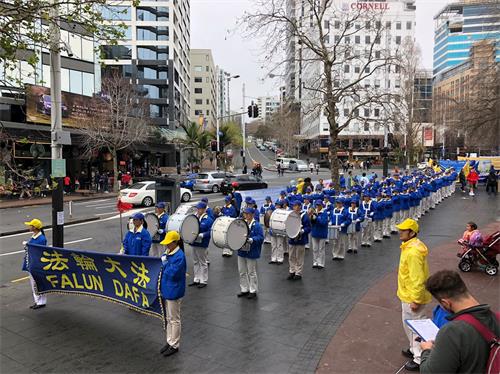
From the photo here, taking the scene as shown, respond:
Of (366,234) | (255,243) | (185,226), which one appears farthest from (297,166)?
(255,243)

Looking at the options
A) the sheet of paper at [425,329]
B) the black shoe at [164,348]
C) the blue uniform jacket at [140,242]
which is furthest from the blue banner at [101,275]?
the sheet of paper at [425,329]

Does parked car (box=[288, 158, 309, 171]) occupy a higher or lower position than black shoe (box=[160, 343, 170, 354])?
higher

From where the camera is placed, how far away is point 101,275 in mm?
7125

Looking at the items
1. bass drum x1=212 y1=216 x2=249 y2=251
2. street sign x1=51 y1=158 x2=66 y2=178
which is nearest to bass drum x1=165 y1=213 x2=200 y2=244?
bass drum x1=212 y1=216 x2=249 y2=251

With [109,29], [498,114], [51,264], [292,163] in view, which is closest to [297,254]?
[51,264]

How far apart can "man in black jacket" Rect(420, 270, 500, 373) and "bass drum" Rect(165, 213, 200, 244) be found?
6.71 meters

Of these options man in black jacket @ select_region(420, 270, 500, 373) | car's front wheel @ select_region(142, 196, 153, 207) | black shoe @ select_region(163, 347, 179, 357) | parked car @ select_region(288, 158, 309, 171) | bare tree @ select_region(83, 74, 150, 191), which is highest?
bare tree @ select_region(83, 74, 150, 191)

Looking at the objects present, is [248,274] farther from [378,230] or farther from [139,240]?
[378,230]

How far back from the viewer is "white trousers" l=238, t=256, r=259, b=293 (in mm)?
8641

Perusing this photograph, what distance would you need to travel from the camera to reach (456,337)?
2.84 metres

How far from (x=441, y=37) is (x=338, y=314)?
12908 cm

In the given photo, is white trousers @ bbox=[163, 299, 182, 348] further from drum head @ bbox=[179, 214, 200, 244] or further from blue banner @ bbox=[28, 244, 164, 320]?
drum head @ bbox=[179, 214, 200, 244]

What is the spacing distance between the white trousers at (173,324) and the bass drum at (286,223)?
3916 mm

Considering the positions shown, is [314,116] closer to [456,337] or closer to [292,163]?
[456,337]
